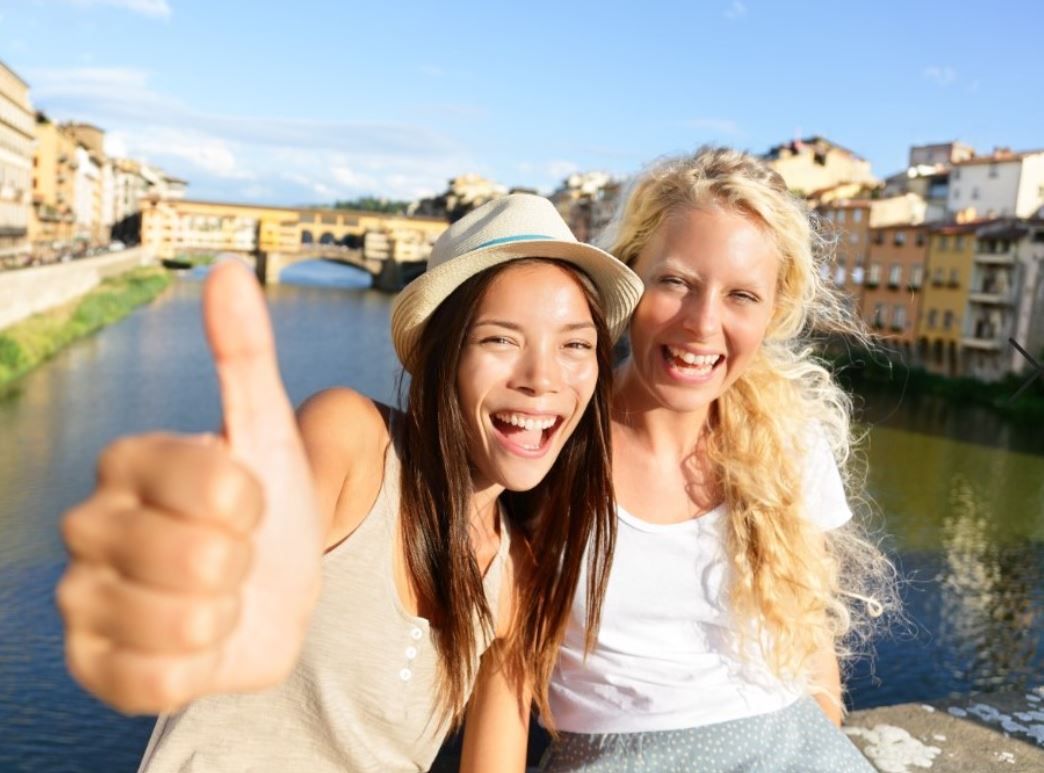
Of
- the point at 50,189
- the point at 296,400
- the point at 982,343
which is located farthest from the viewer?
the point at 50,189

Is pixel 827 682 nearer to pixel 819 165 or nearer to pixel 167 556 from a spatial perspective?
pixel 167 556

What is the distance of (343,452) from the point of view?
1.30 m

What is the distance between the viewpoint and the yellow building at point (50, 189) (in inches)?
1291

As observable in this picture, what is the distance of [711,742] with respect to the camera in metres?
1.60

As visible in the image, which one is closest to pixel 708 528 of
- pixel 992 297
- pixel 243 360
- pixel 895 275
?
pixel 243 360

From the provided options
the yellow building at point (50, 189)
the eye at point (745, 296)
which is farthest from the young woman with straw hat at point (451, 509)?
the yellow building at point (50, 189)

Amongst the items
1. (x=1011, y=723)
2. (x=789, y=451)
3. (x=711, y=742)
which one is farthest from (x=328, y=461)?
(x=1011, y=723)

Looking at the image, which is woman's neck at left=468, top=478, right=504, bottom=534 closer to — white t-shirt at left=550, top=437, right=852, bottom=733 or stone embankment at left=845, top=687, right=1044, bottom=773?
white t-shirt at left=550, top=437, right=852, bottom=733

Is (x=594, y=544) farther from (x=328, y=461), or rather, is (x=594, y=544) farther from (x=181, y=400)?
(x=181, y=400)

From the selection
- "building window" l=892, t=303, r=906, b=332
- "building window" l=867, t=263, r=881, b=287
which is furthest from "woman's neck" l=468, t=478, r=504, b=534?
"building window" l=867, t=263, r=881, b=287

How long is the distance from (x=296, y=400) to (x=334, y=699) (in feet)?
51.1

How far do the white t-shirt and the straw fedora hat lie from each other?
42 centimetres

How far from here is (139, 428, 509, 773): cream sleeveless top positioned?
4.18 feet

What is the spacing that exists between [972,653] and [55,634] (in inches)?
266
